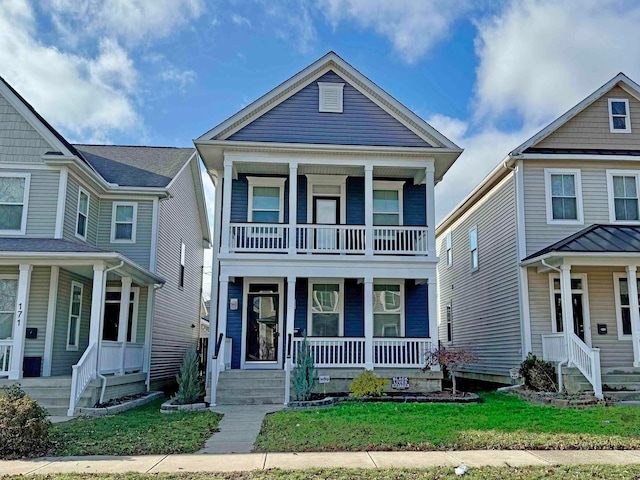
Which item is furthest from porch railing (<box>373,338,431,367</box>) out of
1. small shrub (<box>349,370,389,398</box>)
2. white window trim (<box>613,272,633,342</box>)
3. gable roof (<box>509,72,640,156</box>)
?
gable roof (<box>509,72,640,156</box>)

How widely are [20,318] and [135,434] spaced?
18.6 ft

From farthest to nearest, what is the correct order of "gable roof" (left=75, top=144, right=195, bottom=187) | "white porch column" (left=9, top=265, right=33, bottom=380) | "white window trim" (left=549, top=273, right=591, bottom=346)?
"gable roof" (left=75, top=144, right=195, bottom=187)
"white window trim" (left=549, top=273, right=591, bottom=346)
"white porch column" (left=9, top=265, right=33, bottom=380)

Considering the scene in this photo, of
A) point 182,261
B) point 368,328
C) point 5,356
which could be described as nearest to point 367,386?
point 368,328

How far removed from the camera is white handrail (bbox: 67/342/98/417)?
1089 cm

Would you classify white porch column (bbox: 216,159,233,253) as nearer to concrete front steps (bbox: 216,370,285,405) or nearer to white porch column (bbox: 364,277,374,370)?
concrete front steps (bbox: 216,370,285,405)

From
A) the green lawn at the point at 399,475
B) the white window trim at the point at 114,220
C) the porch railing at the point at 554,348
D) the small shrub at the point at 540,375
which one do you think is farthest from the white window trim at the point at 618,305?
the white window trim at the point at 114,220

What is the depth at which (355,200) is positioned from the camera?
52.1 ft

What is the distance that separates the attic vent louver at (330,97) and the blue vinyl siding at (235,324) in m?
5.32

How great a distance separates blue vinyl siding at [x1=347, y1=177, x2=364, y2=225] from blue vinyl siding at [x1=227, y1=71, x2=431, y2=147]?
54.4 inches

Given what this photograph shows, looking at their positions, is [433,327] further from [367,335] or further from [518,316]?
[518,316]

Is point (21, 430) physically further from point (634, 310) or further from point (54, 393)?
point (634, 310)

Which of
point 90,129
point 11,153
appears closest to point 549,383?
point 11,153

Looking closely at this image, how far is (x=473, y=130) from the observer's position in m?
24.9

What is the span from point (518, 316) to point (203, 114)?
37.4 ft
